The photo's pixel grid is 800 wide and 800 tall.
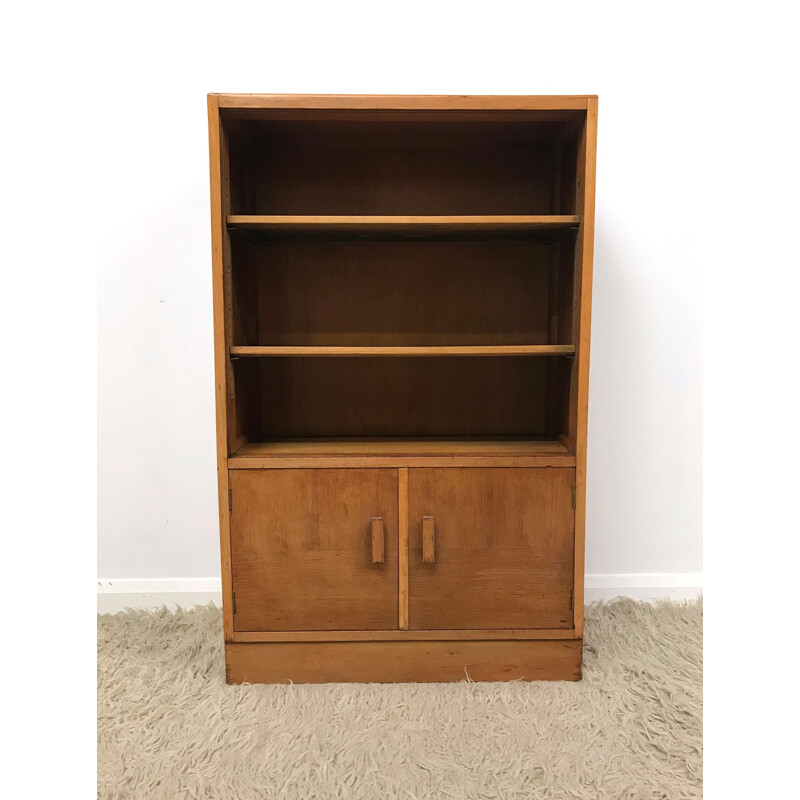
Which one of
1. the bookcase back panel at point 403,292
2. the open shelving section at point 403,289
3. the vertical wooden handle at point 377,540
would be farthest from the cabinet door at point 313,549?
the bookcase back panel at point 403,292

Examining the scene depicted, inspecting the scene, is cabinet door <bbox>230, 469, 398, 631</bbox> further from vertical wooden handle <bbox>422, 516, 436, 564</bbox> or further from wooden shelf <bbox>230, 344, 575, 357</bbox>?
wooden shelf <bbox>230, 344, 575, 357</bbox>

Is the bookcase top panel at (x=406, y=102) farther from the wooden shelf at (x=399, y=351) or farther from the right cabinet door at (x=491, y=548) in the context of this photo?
the right cabinet door at (x=491, y=548)

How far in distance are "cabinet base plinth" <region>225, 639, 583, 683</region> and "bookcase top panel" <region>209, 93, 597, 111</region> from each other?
1.40 meters

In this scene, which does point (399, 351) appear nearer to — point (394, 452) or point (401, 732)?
point (394, 452)

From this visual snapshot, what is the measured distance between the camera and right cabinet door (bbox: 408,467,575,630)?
63.0 inches

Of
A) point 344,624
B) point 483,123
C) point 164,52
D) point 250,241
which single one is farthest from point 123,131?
point 344,624

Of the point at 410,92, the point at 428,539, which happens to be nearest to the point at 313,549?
the point at 428,539

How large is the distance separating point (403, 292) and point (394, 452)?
0.53m

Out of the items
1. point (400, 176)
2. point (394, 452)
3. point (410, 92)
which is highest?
point (410, 92)

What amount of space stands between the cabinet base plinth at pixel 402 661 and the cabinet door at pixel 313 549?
0.07 m

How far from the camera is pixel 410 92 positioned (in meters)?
1.86

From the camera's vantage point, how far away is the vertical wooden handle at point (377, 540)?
1583 millimetres

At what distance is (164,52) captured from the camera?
1873mm

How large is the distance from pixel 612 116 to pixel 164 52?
1.42m
